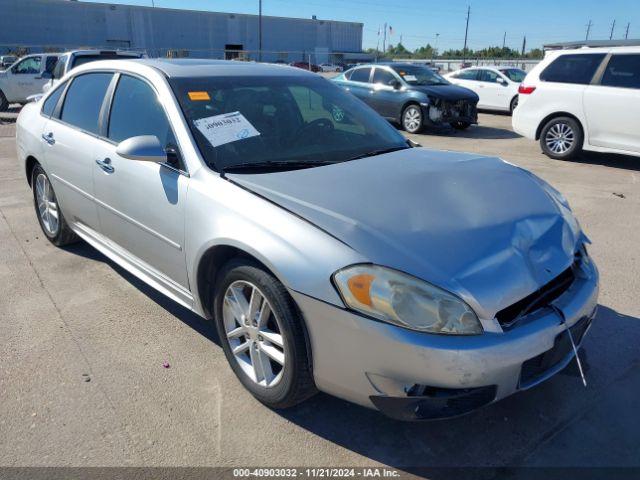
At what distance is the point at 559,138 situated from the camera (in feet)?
28.6

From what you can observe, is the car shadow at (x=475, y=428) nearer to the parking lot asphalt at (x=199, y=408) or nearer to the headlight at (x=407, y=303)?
the parking lot asphalt at (x=199, y=408)

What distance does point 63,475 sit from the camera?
7.17ft

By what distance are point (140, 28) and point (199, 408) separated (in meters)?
64.6

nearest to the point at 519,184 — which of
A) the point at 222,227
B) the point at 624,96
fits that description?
the point at 222,227

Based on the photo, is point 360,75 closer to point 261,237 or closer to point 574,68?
point 574,68

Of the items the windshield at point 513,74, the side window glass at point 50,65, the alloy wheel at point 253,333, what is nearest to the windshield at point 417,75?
the windshield at point 513,74

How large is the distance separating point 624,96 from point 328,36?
7618 centimetres

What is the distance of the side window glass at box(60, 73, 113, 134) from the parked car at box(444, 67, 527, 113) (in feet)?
40.9

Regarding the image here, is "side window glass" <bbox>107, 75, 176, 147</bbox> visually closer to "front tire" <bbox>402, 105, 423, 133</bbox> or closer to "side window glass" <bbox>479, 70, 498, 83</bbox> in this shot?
"front tire" <bbox>402, 105, 423, 133</bbox>

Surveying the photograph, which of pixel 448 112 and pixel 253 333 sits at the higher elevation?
pixel 448 112

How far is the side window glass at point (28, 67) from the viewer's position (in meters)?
→ 15.5

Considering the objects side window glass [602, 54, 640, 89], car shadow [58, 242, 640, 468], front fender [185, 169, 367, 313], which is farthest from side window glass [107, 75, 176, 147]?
side window glass [602, 54, 640, 89]

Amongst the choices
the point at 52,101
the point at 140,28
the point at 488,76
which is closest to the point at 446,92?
the point at 488,76

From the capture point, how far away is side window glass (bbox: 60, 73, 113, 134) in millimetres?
3703
